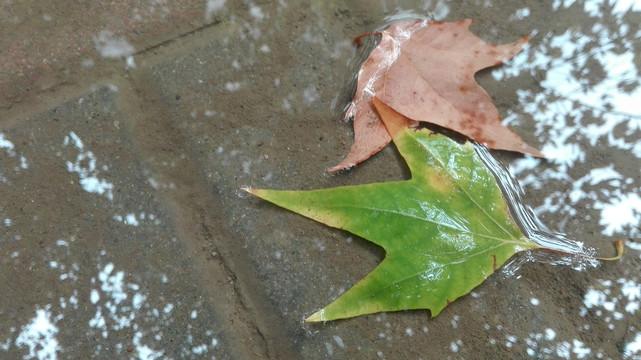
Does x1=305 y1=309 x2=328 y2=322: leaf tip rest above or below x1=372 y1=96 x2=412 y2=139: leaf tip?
below

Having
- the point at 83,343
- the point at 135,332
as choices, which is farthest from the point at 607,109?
the point at 83,343

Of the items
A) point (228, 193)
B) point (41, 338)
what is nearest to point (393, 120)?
point (228, 193)

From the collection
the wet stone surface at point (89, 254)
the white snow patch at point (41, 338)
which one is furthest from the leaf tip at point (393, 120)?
the white snow patch at point (41, 338)

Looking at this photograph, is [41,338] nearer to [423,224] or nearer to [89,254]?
Answer: [89,254]

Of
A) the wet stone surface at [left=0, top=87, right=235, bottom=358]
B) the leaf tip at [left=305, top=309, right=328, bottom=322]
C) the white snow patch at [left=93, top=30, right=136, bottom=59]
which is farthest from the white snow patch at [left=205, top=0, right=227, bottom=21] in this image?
the leaf tip at [left=305, top=309, right=328, bottom=322]

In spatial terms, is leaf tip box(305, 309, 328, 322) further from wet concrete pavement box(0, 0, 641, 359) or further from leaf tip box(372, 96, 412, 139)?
leaf tip box(372, 96, 412, 139)

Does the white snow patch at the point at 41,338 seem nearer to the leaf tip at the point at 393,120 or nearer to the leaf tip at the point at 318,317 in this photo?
the leaf tip at the point at 318,317

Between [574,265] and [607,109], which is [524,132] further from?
[574,265]
